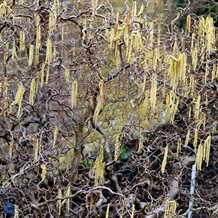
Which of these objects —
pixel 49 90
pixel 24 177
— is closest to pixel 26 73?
pixel 49 90

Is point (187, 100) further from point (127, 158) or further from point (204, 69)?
point (127, 158)

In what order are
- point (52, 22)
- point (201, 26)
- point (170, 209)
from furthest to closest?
point (201, 26) → point (52, 22) → point (170, 209)

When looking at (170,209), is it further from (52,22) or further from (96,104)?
(52,22)

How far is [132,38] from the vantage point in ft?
12.0

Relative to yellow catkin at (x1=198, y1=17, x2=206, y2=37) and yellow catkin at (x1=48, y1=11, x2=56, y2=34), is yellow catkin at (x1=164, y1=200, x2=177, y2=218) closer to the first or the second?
yellow catkin at (x1=198, y1=17, x2=206, y2=37)

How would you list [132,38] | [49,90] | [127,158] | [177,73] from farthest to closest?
1. [127,158]
2. [49,90]
3. [132,38]
4. [177,73]

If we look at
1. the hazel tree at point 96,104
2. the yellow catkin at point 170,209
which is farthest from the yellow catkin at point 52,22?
the yellow catkin at point 170,209

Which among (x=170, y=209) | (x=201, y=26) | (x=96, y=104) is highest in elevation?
(x=201, y=26)

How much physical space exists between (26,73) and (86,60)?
2.15 feet

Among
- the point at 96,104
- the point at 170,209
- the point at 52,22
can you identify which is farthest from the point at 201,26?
the point at 170,209

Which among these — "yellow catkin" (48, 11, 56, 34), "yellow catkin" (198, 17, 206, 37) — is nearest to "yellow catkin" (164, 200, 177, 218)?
"yellow catkin" (198, 17, 206, 37)

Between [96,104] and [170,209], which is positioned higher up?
[96,104]

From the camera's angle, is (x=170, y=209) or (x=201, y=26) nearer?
(x=170, y=209)

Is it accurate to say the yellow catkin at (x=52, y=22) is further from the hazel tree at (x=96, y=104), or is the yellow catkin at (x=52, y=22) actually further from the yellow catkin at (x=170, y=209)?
the yellow catkin at (x=170, y=209)
